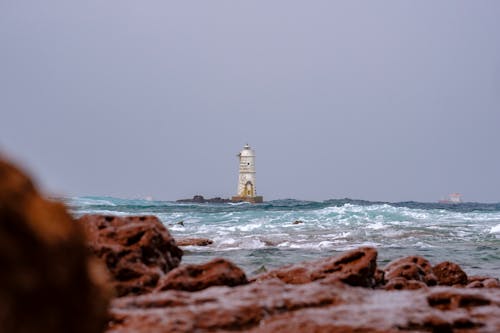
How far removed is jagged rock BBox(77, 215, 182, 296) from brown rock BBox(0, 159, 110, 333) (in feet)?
13.2

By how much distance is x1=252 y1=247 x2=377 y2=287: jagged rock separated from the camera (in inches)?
275

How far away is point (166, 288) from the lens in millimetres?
6008

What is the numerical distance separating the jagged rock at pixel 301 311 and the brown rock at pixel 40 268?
7.05 feet

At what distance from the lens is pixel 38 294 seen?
2010mm

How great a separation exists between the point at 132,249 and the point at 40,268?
15.2 ft

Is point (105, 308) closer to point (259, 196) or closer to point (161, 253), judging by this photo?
point (161, 253)

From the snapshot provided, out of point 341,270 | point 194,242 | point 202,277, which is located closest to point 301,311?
point 202,277

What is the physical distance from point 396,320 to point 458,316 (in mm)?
613

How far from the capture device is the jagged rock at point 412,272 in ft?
27.2

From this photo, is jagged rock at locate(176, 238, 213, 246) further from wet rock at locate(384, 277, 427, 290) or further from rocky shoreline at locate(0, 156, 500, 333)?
wet rock at locate(384, 277, 427, 290)

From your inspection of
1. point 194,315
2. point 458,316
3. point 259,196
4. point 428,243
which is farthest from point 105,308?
point 259,196

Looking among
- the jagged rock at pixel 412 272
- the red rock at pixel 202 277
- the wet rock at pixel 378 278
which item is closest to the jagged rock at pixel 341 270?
the wet rock at pixel 378 278

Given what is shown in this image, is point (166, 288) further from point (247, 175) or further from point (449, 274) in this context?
point (247, 175)

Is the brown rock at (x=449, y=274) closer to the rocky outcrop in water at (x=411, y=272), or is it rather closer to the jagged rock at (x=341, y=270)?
the rocky outcrop in water at (x=411, y=272)
